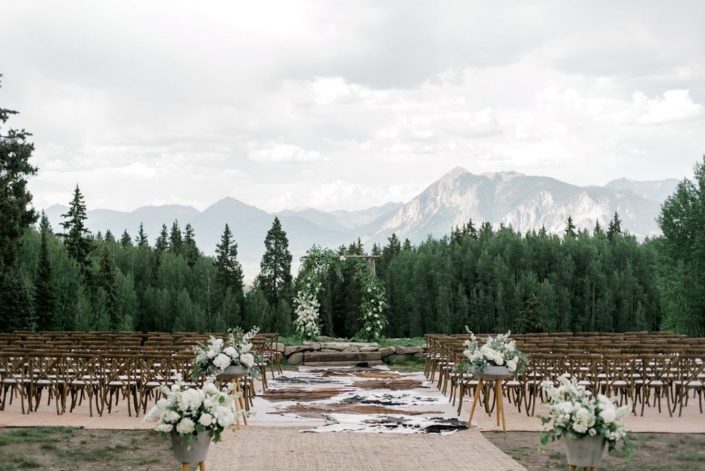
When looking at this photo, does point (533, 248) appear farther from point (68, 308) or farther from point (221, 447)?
point (221, 447)

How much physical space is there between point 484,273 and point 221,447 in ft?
74.2

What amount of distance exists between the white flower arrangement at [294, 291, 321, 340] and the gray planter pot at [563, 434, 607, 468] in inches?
587

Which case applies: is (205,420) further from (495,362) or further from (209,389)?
(495,362)

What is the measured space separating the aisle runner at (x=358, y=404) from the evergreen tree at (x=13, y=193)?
10.4 m

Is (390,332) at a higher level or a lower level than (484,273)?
lower

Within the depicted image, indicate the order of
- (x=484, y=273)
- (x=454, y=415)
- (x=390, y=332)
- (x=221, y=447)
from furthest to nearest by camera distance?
(x=390, y=332) < (x=484, y=273) < (x=454, y=415) < (x=221, y=447)

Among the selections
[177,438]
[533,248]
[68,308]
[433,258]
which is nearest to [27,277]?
[68,308]

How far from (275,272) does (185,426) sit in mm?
38927

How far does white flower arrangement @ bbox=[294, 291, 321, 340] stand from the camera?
818 inches

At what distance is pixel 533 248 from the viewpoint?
31.0 metres

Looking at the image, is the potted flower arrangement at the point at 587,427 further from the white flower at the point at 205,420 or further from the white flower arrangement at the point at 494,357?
the white flower arrangement at the point at 494,357

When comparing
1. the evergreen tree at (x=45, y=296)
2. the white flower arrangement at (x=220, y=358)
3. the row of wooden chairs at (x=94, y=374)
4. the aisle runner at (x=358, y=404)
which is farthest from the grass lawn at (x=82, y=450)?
the evergreen tree at (x=45, y=296)

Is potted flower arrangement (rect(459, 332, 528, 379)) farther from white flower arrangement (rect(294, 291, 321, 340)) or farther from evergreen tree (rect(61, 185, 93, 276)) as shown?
evergreen tree (rect(61, 185, 93, 276))

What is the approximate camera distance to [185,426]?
230 inches
